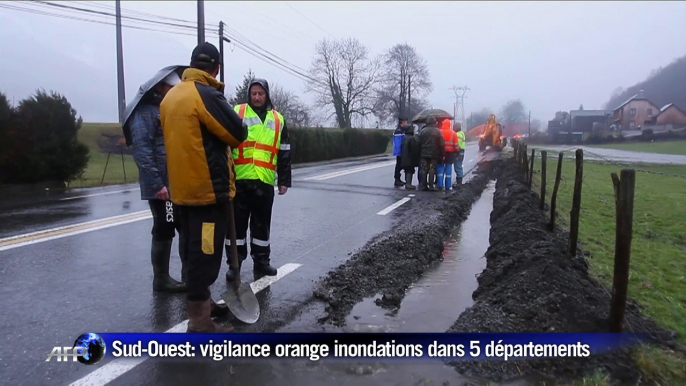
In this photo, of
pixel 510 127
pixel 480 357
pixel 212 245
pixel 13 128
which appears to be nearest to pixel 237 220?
pixel 212 245

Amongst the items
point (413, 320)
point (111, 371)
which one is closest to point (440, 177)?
point (413, 320)

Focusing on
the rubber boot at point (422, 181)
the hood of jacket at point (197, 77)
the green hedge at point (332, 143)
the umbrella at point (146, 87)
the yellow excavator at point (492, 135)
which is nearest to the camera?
the hood of jacket at point (197, 77)

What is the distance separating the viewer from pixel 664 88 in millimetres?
16656

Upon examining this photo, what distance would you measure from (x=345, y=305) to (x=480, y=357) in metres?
1.41

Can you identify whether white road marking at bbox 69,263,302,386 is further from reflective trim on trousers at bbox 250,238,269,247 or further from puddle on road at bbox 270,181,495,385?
reflective trim on trousers at bbox 250,238,269,247

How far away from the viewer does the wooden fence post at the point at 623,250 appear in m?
3.73

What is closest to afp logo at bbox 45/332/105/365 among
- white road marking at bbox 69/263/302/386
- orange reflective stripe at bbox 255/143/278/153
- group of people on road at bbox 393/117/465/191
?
white road marking at bbox 69/263/302/386

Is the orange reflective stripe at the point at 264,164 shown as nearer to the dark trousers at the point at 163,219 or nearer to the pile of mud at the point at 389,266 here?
the dark trousers at the point at 163,219

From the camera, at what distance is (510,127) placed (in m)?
63.7

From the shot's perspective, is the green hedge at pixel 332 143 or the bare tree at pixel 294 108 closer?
the green hedge at pixel 332 143

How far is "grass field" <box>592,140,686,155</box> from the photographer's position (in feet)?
96.4

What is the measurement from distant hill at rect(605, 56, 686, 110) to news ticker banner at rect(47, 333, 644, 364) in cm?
1314

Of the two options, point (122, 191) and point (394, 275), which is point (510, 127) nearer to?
point (122, 191)

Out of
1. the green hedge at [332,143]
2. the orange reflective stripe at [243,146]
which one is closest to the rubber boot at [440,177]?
the orange reflective stripe at [243,146]
